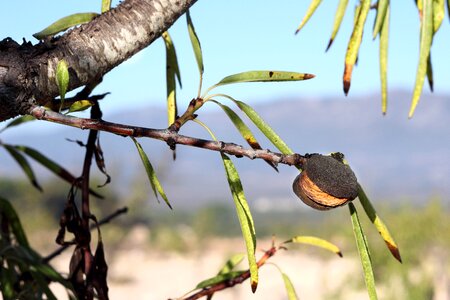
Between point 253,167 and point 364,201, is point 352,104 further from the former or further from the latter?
point 364,201

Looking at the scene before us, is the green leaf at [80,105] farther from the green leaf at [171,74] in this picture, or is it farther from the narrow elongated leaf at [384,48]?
the narrow elongated leaf at [384,48]

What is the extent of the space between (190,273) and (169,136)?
680 inches

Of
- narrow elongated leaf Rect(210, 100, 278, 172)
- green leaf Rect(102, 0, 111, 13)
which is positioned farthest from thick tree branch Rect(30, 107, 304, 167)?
green leaf Rect(102, 0, 111, 13)

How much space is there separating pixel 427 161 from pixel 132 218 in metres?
88.2

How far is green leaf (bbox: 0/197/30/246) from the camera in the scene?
108 centimetres

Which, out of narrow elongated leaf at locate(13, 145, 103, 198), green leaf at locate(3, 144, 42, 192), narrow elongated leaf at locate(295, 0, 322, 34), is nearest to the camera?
narrow elongated leaf at locate(295, 0, 322, 34)

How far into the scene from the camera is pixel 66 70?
0.64 metres

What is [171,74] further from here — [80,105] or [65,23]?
[80,105]

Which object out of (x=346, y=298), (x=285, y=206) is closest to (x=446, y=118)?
(x=285, y=206)

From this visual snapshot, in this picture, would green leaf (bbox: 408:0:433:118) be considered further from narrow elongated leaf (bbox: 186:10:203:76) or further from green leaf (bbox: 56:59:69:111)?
green leaf (bbox: 56:59:69:111)

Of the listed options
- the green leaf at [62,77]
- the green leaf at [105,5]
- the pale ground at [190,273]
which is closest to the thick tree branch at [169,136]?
the green leaf at [62,77]

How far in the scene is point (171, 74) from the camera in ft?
3.24

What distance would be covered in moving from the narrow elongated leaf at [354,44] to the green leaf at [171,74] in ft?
0.70

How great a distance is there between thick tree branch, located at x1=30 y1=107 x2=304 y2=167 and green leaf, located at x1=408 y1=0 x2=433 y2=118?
1.13ft
